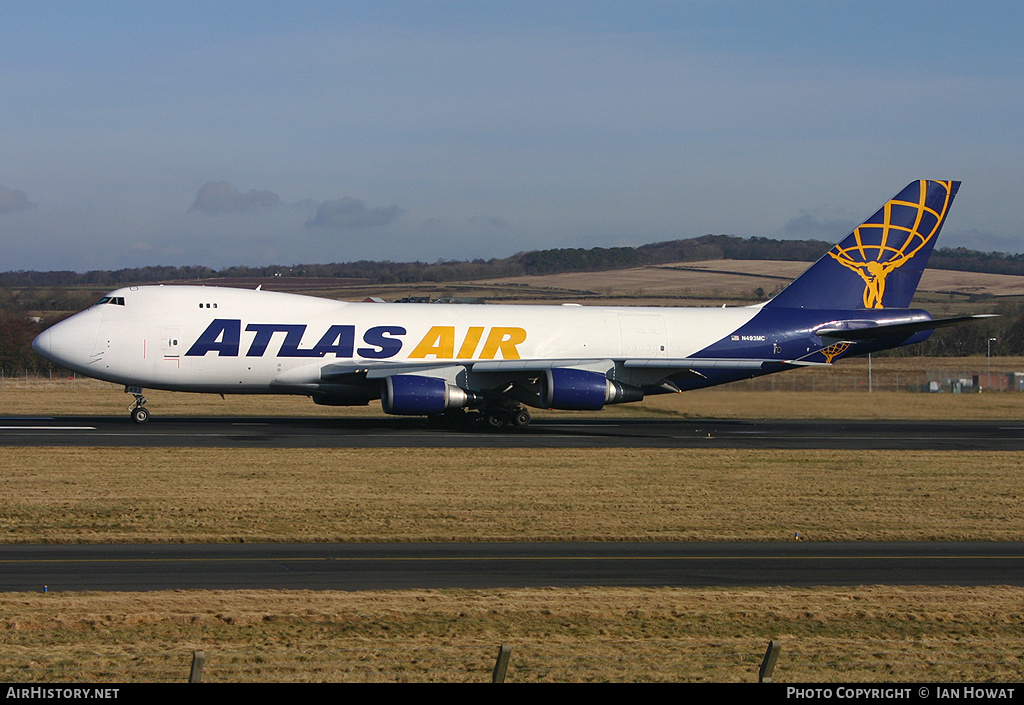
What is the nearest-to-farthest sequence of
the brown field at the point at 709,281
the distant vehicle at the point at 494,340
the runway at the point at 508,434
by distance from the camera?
the runway at the point at 508,434 < the distant vehicle at the point at 494,340 < the brown field at the point at 709,281

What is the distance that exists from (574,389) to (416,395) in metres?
5.65

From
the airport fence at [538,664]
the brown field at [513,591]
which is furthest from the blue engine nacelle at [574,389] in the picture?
the airport fence at [538,664]

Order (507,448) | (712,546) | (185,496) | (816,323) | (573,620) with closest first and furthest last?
(573,620)
(712,546)
(185,496)
(507,448)
(816,323)

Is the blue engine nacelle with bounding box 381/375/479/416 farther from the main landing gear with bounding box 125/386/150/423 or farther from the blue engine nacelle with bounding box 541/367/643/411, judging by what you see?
the main landing gear with bounding box 125/386/150/423

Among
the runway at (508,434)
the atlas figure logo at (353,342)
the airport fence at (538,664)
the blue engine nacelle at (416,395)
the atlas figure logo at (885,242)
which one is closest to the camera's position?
the airport fence at (538,664)

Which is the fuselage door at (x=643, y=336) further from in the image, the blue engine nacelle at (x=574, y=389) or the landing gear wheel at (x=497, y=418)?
the landing gear wheel at (x=497, y=418)

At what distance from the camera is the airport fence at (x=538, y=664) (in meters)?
9.73

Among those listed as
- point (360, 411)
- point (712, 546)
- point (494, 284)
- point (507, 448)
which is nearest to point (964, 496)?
point (712, 546)

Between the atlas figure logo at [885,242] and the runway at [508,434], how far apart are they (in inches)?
245

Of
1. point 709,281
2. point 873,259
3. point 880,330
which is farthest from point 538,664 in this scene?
point 709,281

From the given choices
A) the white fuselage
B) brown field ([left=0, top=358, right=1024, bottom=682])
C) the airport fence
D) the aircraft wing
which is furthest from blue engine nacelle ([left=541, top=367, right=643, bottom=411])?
the airport fence

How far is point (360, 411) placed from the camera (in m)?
49.1

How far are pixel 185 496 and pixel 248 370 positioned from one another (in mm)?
14978
